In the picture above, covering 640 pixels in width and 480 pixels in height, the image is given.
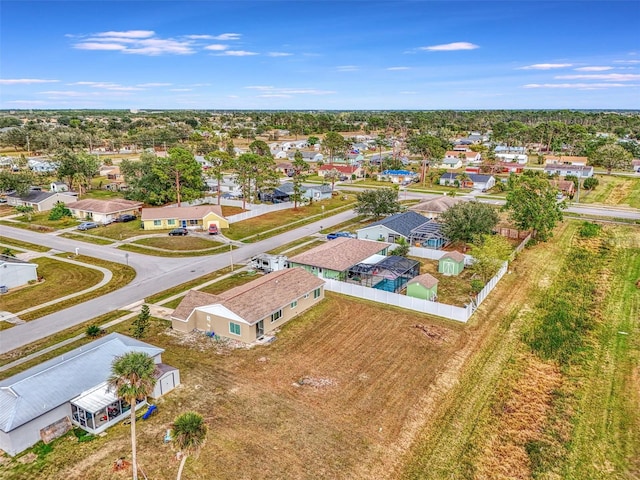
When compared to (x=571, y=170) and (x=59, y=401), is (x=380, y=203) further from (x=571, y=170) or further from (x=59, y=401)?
(x=571, y=170)

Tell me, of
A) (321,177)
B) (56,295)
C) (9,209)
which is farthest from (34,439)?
(321,177)

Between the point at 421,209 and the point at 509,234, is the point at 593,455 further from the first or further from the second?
the point at 421,209

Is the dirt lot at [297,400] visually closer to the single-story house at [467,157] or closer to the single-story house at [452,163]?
the single-story house at [452,163]

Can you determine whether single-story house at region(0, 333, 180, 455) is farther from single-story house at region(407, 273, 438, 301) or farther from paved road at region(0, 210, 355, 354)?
single-story house at region(407, 273, 438, 301)

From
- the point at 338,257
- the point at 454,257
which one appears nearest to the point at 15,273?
the point at 338,257

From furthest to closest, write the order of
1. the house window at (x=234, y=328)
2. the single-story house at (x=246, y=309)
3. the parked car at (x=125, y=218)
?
1. the parked car at (x=125, y=218)
2. the house window at (x=234, y=328)
3. the single-story house at (x=246, y=309)

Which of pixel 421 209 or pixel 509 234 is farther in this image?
pixel 421 209

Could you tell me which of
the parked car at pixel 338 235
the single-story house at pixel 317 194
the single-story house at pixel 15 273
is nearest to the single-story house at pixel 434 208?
the parked car at pixel 338 235
